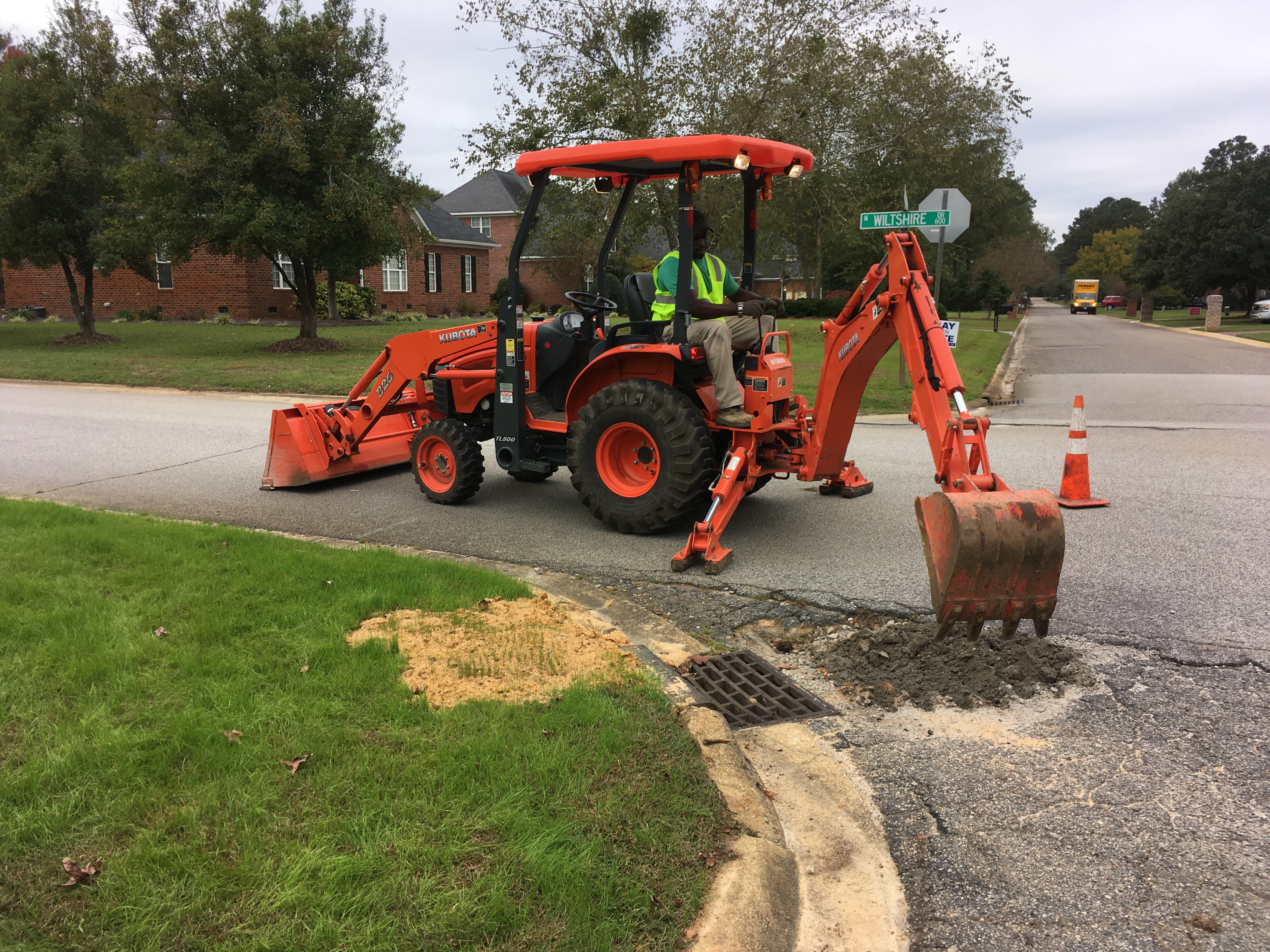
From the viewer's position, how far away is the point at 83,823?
278cm

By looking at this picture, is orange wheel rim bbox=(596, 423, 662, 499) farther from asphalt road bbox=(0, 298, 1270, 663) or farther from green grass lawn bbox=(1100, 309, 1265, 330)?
green grass lawn bbox=(1100, 309, 1265, 330)

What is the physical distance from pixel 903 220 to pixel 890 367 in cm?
911

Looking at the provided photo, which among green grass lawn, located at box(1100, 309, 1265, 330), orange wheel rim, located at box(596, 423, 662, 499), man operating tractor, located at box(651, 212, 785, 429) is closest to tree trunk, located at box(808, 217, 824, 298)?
green grass lawn, located at box(1100, 309, 1265, 330)

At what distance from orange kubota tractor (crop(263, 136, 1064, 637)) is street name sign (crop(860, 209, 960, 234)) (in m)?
4.09

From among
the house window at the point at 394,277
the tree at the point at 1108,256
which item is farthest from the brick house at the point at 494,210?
the tree at the point at 1108,256

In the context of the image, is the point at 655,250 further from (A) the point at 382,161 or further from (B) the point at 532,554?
(B) the point at 532,554

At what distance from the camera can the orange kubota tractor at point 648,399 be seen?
537cm

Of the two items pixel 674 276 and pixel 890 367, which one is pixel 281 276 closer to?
pixel 890 367

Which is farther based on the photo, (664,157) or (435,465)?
(435,465)

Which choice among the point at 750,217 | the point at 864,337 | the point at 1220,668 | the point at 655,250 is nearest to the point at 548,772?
the point at 1220,668

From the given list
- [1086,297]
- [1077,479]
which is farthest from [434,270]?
[1086,297]

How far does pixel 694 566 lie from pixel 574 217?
597 inches

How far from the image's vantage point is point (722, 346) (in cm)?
631

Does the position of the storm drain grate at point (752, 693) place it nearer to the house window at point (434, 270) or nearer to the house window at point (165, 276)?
the house window at point (165, 276)
